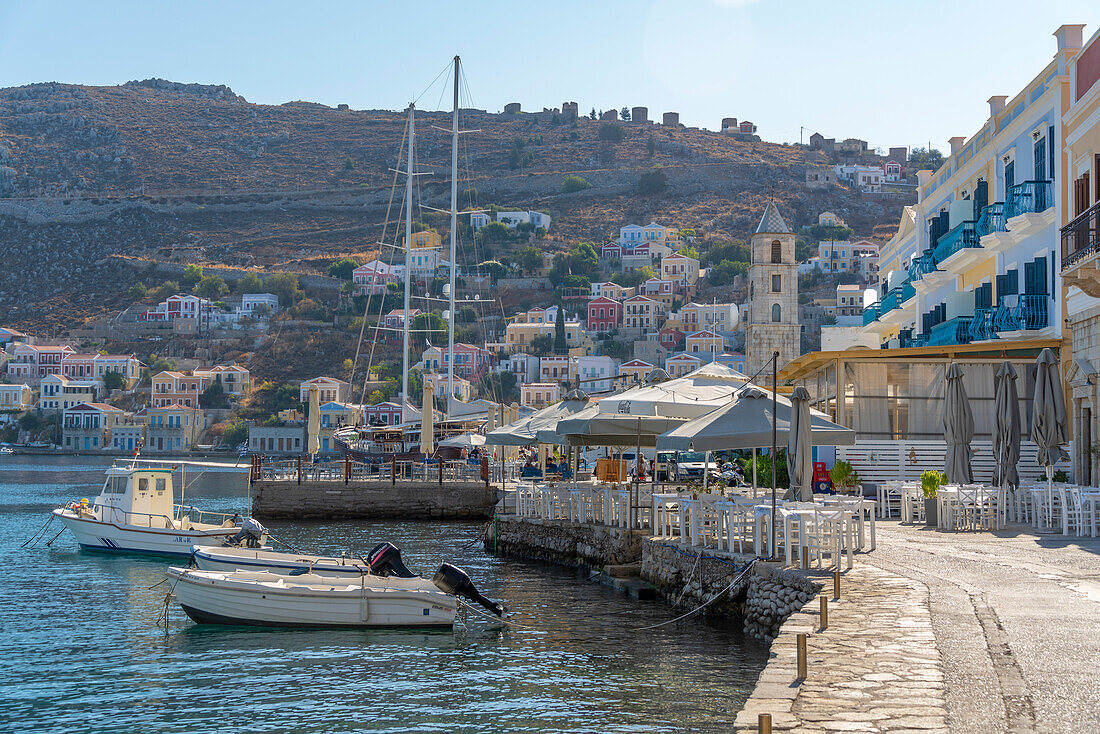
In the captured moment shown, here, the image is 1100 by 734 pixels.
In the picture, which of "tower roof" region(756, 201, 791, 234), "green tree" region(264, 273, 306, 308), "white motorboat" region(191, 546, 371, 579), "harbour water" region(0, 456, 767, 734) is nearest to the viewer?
"harbour water" region(0, 456, 767, 734)

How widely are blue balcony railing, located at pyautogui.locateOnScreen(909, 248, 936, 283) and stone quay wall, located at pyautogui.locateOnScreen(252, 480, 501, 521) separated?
14461 millimetres

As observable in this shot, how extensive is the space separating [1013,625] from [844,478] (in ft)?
39.3

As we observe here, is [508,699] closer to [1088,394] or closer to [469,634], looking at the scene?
[469,634]

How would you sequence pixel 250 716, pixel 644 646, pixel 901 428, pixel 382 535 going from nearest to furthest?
pixel 250 716, pixel 644 646, pixel 901 428, pixel 382 535

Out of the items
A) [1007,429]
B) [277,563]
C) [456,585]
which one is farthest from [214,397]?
[1007,429]

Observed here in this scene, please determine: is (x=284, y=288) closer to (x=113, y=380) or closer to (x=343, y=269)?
(x=343, y=269)

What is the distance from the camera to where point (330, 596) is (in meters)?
14.8

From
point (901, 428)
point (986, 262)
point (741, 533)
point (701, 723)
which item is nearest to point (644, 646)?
point (741, 533)

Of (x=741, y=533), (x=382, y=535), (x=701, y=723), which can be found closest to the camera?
(x=701, y=723)

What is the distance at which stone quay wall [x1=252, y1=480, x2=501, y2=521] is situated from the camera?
34781 millimetres

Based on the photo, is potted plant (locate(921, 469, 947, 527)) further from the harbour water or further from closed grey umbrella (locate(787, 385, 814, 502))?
the harbour water

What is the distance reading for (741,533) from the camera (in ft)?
46.7

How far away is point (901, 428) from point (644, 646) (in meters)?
11.0

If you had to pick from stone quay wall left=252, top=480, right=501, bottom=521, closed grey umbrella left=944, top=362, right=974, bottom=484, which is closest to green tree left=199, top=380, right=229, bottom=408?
stone quay wall left=252, top=480, right=501, bottom=521
